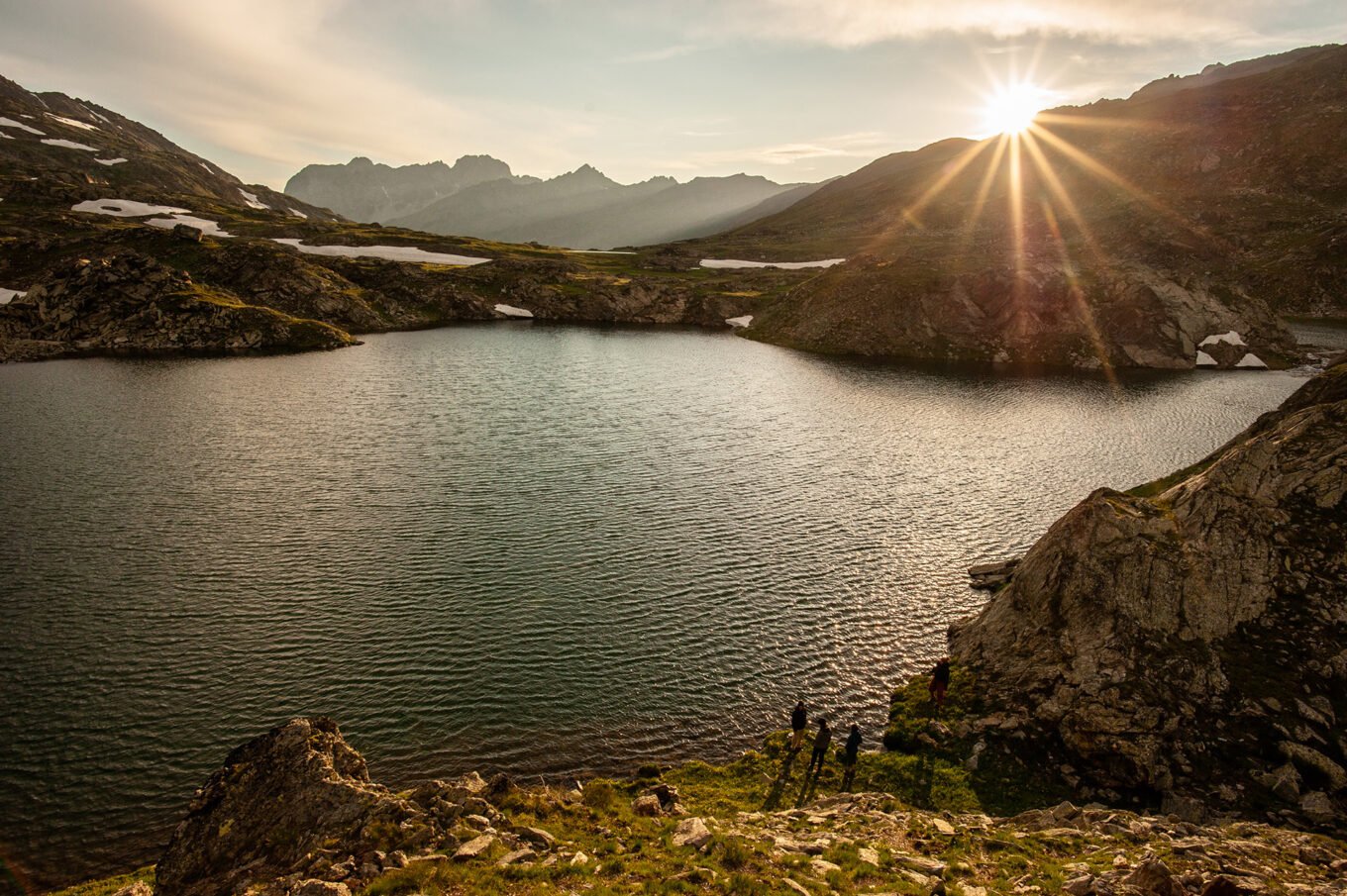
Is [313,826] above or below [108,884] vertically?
above

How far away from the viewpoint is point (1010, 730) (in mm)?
29375

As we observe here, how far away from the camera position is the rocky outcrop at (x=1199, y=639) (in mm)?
25328

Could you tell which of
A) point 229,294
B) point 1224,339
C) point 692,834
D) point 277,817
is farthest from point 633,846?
point 229,294

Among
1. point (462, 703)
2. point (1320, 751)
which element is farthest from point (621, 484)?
point (1320, 751)

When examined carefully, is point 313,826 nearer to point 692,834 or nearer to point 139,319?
point 692,834

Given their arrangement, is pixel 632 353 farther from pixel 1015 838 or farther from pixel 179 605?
pixel 1015 838

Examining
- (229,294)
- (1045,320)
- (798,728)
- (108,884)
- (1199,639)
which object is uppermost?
(1045,320)

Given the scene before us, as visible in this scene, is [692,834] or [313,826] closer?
[313,826]

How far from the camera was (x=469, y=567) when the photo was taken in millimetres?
42438

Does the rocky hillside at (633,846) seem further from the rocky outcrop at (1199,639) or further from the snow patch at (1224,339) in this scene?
the snow patch at (1224,339)

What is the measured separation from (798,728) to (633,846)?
10713 millimetres

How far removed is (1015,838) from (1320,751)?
14.4 meters

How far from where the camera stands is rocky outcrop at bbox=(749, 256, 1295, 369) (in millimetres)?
124250

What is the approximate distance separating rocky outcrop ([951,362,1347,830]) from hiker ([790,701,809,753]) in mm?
9606
